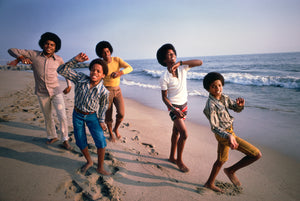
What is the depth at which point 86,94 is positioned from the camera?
2189mm

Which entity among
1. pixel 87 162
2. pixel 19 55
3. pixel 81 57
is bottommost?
pixel 87 162

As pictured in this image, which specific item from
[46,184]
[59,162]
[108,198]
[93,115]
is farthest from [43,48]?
[108,198]

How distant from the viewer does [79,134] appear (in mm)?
2262

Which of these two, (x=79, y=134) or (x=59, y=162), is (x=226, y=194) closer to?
(x=79, y=134)

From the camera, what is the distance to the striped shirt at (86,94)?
7.17ft

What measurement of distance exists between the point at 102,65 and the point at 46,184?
1.80m

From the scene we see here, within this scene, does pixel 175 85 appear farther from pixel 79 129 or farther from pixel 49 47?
pixel 49 47

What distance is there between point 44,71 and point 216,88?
3.02 meters

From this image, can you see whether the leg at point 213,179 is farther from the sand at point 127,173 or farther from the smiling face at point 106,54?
the smiling face at point 106,54

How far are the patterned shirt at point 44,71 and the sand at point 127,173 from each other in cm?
108

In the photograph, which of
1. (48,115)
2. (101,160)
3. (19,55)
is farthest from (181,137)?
(19,55)

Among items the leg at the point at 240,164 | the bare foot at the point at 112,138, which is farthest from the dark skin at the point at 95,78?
the leg at the point at 240,164

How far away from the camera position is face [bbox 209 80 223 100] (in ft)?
6.93

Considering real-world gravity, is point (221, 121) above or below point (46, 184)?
above
